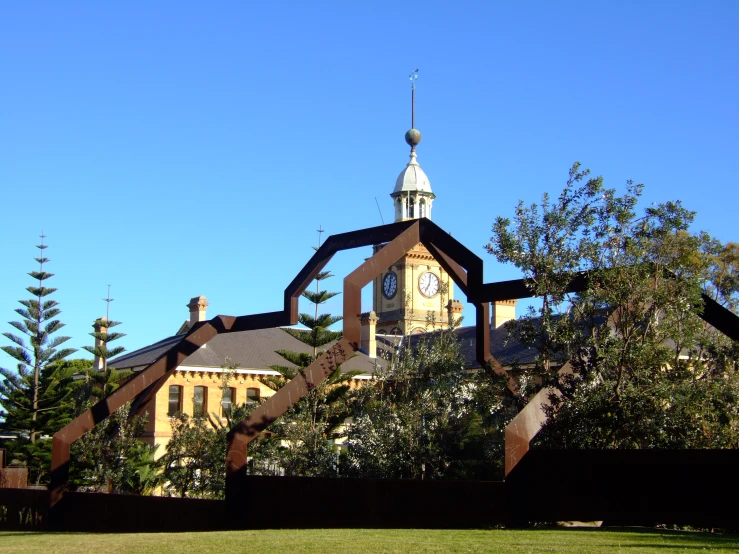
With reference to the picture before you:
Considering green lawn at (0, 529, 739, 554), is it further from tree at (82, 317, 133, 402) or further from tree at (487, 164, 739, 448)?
tree at (82, 317, 133, 402)

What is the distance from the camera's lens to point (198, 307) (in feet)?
171

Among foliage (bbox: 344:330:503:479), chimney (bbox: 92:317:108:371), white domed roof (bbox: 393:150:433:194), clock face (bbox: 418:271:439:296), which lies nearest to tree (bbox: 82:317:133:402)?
chimney (bbox: 92:317:108:371)

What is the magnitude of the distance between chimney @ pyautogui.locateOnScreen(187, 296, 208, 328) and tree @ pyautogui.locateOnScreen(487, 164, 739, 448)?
34.5 metres

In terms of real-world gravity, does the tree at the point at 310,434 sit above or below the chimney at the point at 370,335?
below

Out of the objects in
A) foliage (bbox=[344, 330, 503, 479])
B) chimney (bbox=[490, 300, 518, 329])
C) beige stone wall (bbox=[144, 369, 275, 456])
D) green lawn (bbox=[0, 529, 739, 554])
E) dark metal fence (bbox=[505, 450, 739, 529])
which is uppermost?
chimney (bbox=[490, 300, 518, 329])

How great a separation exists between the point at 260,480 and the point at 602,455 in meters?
5.78

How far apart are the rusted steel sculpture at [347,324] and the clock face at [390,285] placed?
57.2 metres

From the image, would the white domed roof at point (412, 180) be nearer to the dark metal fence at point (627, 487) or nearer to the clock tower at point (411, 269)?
the clock tower at point (411, 269)

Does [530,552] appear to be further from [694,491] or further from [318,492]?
[318,492]

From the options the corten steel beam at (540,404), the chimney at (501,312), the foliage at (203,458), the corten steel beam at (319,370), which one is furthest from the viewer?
the chimney at (501,312)

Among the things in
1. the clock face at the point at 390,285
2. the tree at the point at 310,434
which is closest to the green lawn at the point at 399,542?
the tree at the point at 310,434

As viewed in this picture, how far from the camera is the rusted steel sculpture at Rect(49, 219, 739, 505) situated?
17906 millimetres

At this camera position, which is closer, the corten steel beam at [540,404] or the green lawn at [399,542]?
the green lawn at [399,542]

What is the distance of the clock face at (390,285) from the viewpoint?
80.5m
